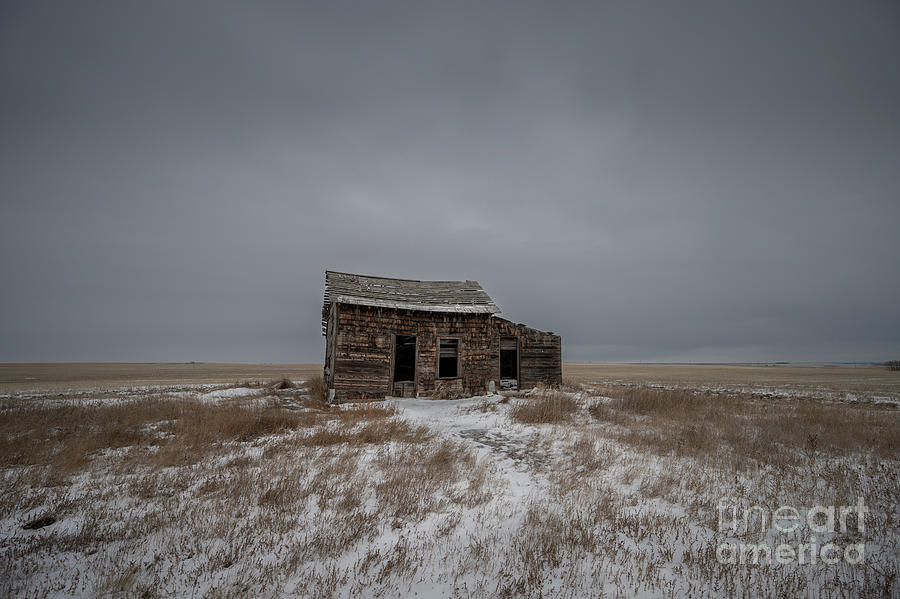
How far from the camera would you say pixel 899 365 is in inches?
2080

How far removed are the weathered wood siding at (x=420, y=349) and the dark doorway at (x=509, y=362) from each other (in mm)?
432

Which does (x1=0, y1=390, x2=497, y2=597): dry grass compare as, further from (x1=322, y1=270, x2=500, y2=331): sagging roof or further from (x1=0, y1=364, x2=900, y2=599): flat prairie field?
(x1=322, y1=270, x2=500, y2=331): sagging roof

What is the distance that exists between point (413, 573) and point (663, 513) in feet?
11.7

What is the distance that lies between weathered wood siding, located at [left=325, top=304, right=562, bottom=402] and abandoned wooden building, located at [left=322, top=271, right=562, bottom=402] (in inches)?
1.7

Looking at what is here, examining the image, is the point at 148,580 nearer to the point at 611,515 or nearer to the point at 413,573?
the point at 413,573

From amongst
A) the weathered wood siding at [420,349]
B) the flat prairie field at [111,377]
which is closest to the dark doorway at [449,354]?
the weathered wood siding at [420,349]

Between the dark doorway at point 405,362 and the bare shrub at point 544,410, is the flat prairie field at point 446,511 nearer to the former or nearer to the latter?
the bare shrub at point 544,410

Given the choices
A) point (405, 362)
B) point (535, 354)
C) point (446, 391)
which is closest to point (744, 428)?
point (535, 354)

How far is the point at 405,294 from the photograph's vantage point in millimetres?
18562

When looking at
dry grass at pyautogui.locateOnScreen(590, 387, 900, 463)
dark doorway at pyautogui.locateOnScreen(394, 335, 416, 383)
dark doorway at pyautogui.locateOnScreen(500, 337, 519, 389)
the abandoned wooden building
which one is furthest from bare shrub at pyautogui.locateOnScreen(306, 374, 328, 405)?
dry grass at pyautogui.locateOnScreen(590, 387, 900, 463)

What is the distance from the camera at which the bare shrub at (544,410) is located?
11.0 meters

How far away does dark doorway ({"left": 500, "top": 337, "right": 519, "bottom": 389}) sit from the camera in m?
19.9

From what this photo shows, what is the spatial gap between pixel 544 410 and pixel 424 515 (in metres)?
7.40

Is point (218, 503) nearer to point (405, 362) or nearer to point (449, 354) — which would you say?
point (449, 354)
